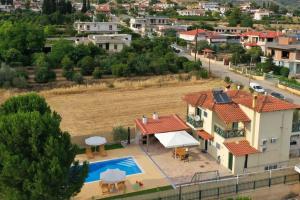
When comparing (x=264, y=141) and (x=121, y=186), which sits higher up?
(x=264, y=141)

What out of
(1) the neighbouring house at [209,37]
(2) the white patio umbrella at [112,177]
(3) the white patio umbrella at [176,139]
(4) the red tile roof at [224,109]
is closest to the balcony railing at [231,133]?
(4) the red tile roof at [224,109]

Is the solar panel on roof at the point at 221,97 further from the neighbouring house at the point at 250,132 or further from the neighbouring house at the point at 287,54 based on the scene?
the neighbouring house at the point at 287,54

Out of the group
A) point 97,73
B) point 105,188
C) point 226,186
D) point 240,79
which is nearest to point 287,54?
point 240,79

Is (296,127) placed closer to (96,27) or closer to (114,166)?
(114,166)

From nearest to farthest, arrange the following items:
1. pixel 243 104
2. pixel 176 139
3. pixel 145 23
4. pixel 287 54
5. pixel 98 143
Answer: pixel 243 104, pixel 176 139, pixel 98 143, pixel 287 54, pixel 145 23

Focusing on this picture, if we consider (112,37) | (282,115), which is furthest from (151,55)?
(282,115)

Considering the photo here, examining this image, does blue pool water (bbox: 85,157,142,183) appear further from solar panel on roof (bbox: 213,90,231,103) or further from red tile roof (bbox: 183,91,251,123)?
solar panel on roof (bbox: 213,90,231,103)

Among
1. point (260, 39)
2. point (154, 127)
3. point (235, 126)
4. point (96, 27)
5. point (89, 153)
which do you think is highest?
point (96, 27)
